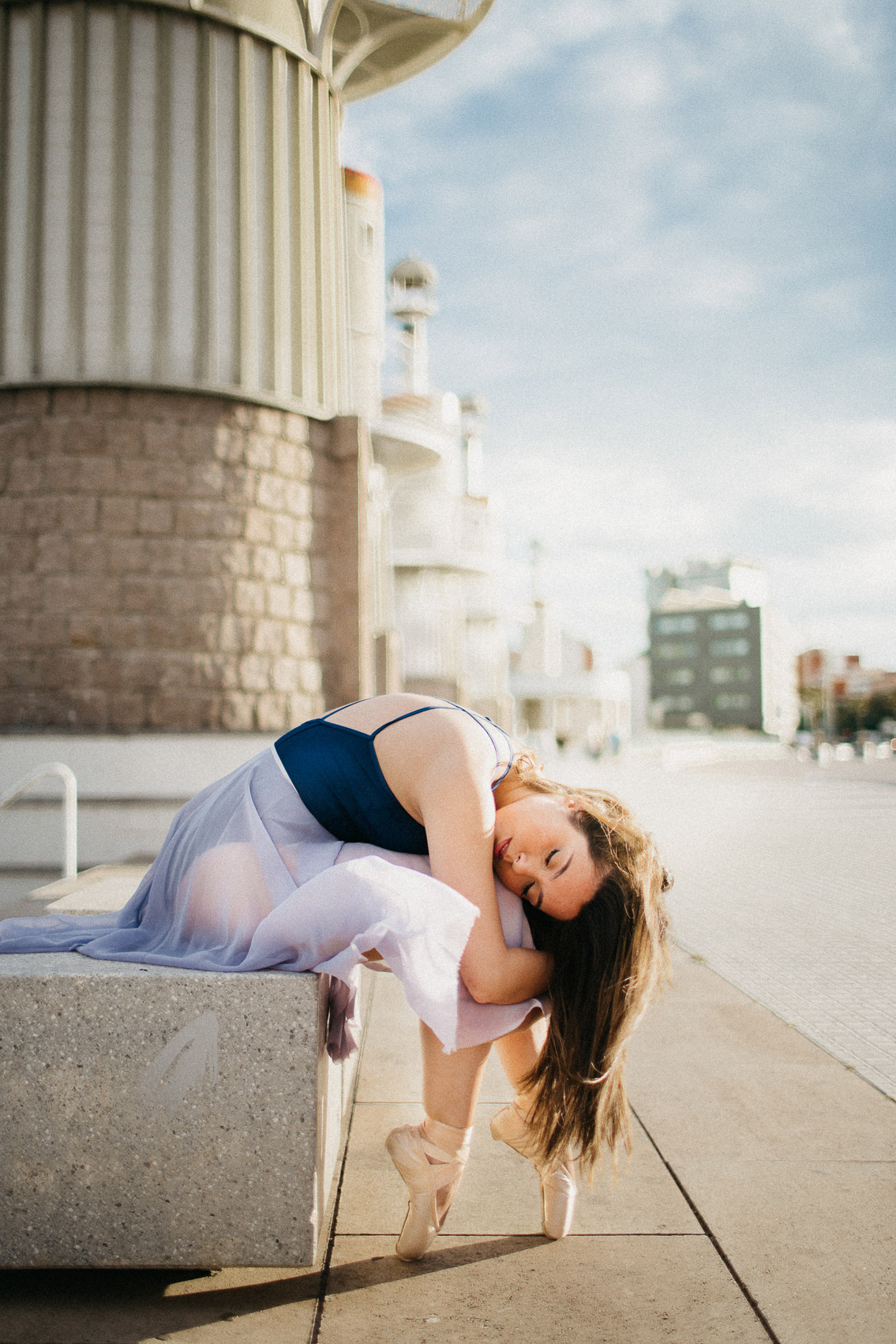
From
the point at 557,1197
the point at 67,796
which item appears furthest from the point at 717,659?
the point at 557,1197

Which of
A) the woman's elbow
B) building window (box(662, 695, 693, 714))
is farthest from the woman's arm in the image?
building window (box(662, 695, 693, 714))

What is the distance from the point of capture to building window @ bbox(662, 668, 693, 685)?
10244cm

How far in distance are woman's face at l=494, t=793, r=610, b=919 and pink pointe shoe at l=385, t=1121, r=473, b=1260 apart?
522 millimetres

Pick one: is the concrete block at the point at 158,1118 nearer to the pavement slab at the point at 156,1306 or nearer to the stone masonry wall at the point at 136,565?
the pavement slab at the point at 156,1306

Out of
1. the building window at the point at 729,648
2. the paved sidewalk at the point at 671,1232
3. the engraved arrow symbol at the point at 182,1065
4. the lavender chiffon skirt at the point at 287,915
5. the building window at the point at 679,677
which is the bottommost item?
the paved sidewalk at the point at 671,1232

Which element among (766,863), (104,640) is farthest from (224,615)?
(766,863)

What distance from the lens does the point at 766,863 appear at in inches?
340

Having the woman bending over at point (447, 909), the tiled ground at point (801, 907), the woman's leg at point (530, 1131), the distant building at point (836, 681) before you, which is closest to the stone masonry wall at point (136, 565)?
the tiled ground at point (801, 907)

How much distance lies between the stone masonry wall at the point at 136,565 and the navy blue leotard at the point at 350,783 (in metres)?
5.28

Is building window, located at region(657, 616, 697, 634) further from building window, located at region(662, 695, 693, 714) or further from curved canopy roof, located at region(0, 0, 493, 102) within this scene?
curved canopy roof, located at region(0, 0, 493, 102)

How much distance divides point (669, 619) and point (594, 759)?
6923 centimetres

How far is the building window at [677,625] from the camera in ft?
336

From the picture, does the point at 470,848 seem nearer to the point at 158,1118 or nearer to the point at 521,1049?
the point at 521,1049

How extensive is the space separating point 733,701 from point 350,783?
101550 mm
